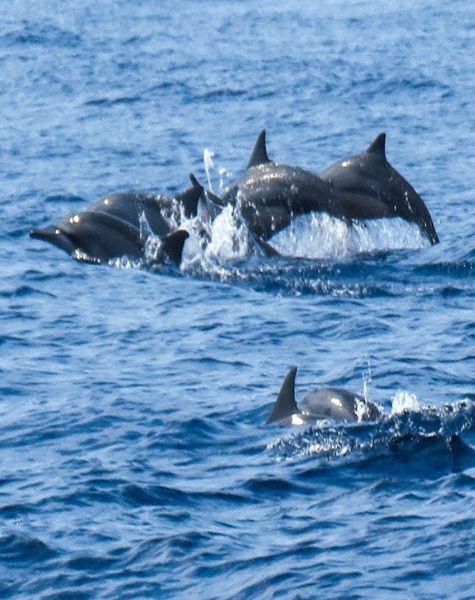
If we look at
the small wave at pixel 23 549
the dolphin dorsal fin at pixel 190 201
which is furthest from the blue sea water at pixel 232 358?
the dolphin dorsal fin at pixel 190 201

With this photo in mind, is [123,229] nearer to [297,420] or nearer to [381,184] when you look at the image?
[381,184]

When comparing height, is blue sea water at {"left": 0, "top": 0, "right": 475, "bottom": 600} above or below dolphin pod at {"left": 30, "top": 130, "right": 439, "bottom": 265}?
below

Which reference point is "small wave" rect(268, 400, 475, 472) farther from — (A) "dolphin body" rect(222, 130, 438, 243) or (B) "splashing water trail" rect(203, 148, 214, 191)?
(B) "splashing water trail" rect(203, 148, 214, 191)

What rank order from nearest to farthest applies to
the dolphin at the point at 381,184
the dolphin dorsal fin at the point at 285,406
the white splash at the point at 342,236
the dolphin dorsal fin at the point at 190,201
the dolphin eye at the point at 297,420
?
1. the dolphin eye at the point at 297,420
2. the dolphin dorsal fin at the point at 285,406
3. the white splash at the point at 342,236
4. the dolphin dorsal fin at the point at 190,201
5. the dolphin at the point at 381,184

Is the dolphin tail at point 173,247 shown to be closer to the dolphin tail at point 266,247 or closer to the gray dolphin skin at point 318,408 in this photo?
the dolphin tail at point 266,247

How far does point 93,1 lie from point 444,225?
962 inches

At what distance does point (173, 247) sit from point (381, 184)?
3.46 m

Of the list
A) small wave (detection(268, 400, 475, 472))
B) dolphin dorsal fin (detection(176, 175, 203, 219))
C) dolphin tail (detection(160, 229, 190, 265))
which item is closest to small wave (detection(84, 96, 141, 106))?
dolphin dorsal fin (detection(176, 175, 203, 219))

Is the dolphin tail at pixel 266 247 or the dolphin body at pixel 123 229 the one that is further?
the dolphin tail at pixel 266 247

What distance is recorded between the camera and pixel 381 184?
82.1ft

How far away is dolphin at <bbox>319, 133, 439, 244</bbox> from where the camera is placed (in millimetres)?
24750

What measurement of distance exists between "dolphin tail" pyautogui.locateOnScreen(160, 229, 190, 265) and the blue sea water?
0.38 m

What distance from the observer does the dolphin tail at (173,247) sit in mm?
23250

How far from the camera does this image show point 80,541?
13.7m
